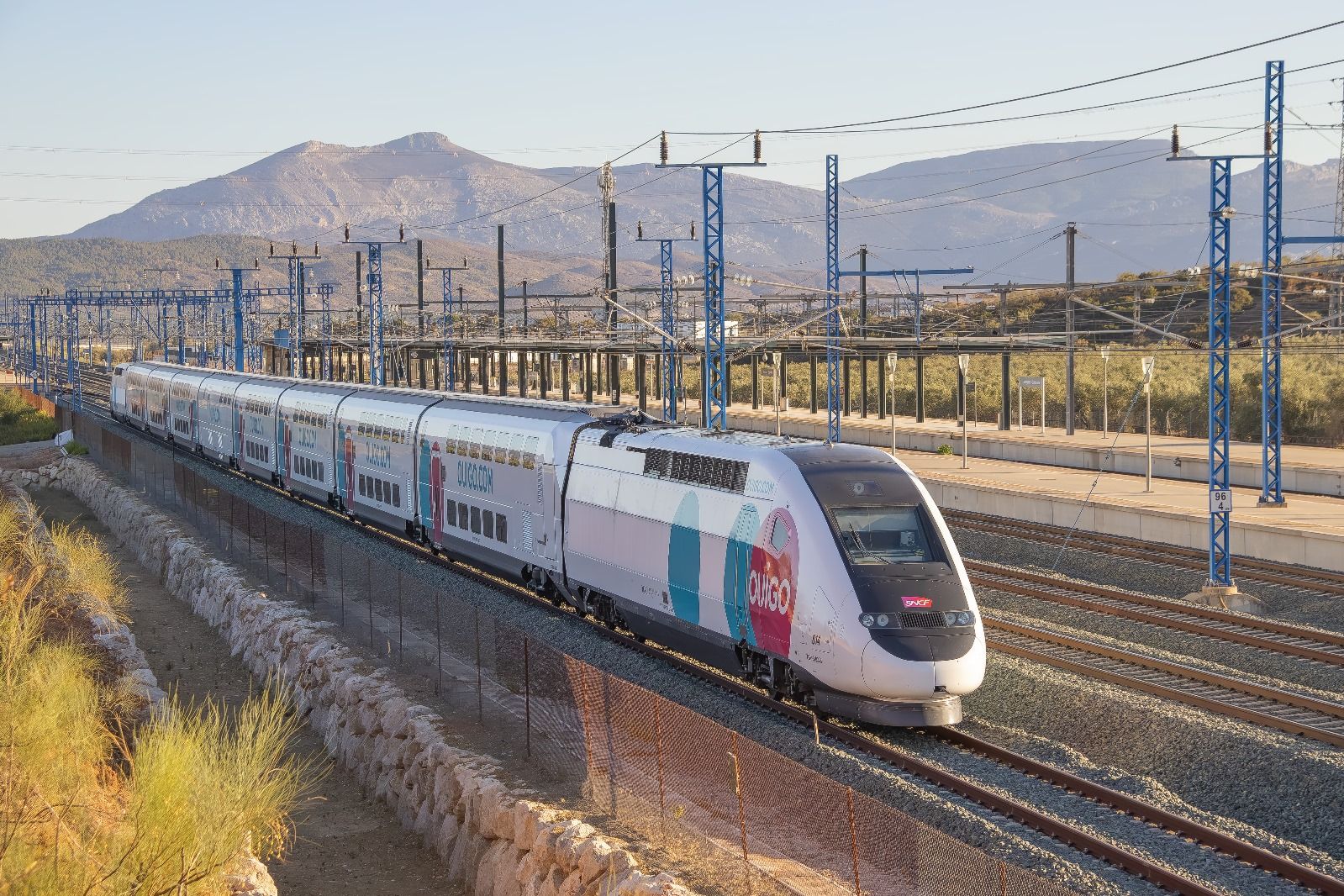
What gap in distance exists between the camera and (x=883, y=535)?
18359 mm

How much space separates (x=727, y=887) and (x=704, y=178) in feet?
98.6

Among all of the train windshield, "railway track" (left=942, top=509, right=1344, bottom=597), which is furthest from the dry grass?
"railway track" (left=942, top=509, right=1344, bottom=597)

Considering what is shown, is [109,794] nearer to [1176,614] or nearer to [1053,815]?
[1053,815]

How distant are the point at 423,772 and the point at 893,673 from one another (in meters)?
6.22

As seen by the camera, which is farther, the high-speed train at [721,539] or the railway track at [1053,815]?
the high-speed train at [721,539]

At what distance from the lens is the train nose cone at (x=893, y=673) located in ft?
55.8

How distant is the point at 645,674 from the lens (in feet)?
69.9

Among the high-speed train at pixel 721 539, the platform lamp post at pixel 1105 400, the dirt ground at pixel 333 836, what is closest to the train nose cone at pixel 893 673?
the high-speed train at pixel 721 539

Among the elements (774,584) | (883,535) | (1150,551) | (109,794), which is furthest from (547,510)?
(1150,551)

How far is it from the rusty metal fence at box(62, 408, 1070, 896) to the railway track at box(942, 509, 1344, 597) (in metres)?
16.1

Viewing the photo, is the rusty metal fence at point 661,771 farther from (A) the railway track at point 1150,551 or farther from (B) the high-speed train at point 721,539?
(A) the railway track at point 1150,551

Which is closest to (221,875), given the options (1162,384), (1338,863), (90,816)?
(90,816)

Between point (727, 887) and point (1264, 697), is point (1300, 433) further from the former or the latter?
point (727, 887)

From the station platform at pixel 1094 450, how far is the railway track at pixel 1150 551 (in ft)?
25.7
